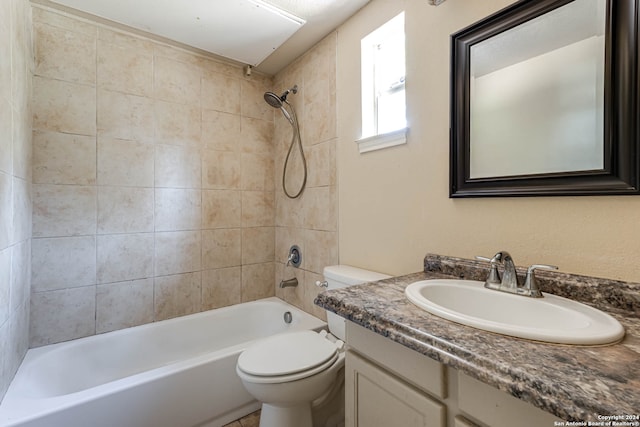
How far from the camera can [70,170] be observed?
162cm

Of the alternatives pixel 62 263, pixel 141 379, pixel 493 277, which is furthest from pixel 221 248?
pixel 493 277

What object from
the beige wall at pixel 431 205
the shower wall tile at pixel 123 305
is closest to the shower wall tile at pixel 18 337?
the shower wall tile at pixel 123 305

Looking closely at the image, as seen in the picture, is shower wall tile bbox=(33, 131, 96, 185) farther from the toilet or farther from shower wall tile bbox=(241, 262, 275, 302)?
the toilet

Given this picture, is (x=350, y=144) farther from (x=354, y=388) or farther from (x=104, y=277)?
(x=104, y=277)

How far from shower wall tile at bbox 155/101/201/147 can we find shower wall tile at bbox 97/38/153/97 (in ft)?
0.46

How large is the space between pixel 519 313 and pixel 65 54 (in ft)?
8.39

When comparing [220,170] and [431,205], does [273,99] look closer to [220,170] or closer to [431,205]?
[220,170]

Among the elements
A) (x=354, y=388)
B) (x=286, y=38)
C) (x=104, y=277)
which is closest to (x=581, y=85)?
(x=354, y=388)

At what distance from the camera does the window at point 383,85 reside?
1468 mm

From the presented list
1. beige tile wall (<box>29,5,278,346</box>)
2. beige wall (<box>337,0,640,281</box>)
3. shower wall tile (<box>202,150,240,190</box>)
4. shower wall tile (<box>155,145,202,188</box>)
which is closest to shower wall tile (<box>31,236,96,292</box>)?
beige tile wall (<box>29,5,278,346</box>)

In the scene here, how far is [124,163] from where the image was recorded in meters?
1.78

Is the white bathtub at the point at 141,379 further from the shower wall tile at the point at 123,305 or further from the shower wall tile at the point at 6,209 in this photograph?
the shower wall tile at the point at 6,209

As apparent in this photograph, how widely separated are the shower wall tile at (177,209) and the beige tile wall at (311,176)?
2.17ft

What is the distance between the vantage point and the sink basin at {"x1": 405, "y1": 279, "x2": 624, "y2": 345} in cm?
56
